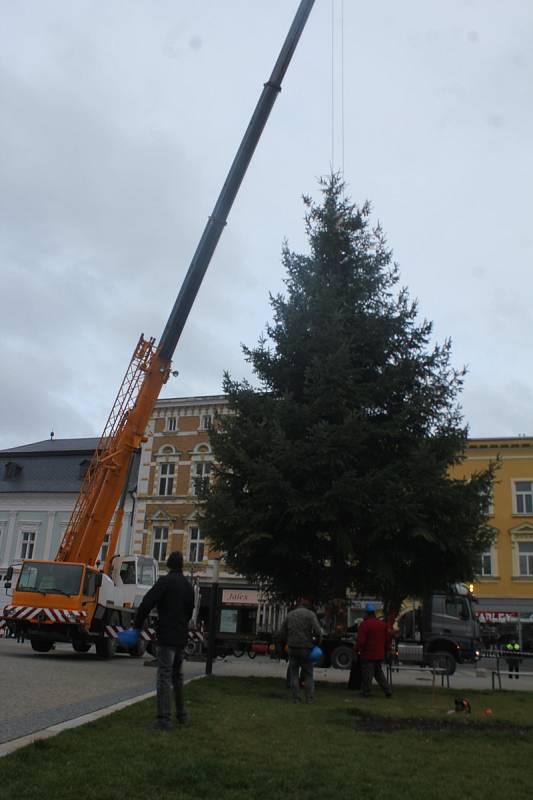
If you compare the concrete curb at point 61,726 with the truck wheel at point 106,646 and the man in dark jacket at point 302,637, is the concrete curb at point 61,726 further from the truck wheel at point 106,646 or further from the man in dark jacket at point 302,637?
the truck wheel at point 106,646

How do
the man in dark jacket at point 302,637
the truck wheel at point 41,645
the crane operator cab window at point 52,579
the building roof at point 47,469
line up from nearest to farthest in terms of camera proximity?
the man in dark jacket at point 302,637 → the crane operator cab window at point 52,579 → the truck wheel at point 41,645 → the building roof at point 47,469

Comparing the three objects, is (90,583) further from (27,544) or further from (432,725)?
(27,544)

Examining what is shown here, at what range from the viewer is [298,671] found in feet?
39.3

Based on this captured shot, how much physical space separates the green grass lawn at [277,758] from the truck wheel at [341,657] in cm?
1393

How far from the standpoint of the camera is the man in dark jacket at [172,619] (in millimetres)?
8016

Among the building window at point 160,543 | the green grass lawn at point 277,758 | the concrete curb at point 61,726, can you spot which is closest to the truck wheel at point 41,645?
the concrete curb at point 61,726

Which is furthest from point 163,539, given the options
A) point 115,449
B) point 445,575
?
point 445,575

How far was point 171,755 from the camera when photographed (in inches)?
247

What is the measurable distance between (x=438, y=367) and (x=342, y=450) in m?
3.60

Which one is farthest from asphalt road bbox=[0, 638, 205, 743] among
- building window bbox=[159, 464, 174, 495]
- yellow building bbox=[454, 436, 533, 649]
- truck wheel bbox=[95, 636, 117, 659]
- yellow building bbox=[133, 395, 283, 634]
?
building window bbox=[159, 464, 174, 495]

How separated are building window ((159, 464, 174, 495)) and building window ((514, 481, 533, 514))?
19736mm

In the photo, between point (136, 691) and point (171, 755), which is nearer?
point (171, 755)

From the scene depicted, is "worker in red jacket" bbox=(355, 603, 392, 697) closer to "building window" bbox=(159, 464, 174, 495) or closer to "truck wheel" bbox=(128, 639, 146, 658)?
"truck wheel" bbox=(128, 639, 146, 658)

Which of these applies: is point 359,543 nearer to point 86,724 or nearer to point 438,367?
point 438,367
